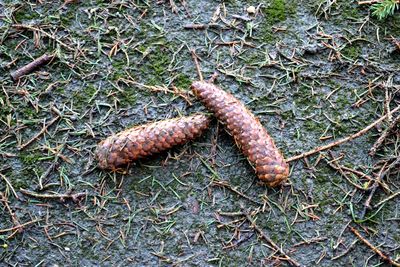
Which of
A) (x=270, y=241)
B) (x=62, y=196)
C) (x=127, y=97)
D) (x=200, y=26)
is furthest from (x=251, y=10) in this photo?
(x=62, y=196)

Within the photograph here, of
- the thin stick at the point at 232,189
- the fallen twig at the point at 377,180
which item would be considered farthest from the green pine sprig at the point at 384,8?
the thin stick at the point at 232,189

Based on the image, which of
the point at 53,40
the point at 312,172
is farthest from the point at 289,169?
the point at 53,40

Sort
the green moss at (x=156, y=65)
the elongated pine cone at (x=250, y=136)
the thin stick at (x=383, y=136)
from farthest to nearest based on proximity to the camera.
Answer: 1. the green moss at (x=156, y=65)
2. the thin stick at (x=383, y=136)
3. the elongated pine cone at (x=250, y=136)

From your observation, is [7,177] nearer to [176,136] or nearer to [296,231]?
[176,136]

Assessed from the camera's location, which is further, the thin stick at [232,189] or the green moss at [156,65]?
the green moss at [156,65]

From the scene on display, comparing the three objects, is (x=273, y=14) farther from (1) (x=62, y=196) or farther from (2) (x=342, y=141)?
(1) (x=62, y=196)

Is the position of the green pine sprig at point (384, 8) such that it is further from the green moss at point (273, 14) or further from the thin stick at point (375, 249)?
the thin stick at point (375, 249)
